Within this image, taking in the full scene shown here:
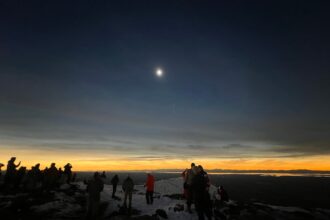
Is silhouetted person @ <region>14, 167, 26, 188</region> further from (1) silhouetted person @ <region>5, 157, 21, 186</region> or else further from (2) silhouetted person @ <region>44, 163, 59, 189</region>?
(2) silhouetted person @ <region>44, 163, 59, 189</region>

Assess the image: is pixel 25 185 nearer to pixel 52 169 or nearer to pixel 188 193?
pixel 52 169

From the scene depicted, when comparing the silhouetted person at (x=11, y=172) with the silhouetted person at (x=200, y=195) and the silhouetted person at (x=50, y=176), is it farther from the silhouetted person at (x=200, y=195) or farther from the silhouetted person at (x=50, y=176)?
the silhouetted person at (x=200, y=195)

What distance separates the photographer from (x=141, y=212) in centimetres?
1803

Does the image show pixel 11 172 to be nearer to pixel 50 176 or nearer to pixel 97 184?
pixel 50 176

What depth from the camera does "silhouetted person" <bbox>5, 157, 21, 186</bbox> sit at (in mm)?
19533

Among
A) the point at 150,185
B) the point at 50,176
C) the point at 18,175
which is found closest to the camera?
the point at 18,175

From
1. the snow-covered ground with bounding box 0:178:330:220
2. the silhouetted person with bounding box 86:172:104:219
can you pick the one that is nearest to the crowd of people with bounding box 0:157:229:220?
the silhouetted person with bounding box 86:172:104:219

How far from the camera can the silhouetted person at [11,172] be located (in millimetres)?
19533

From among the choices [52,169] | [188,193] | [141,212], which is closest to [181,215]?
[188,193]

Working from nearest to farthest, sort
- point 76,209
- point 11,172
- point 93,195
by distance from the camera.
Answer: point 93,195 → point 76,209 → point 11,172

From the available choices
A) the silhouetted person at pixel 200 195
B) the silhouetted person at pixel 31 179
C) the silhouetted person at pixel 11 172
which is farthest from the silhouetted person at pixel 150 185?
the silhouetted person at pixel 11 172

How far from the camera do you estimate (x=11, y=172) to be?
1966 centimetres

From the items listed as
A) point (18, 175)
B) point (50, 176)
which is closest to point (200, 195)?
point (50, 176)

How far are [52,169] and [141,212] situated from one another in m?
8.45
